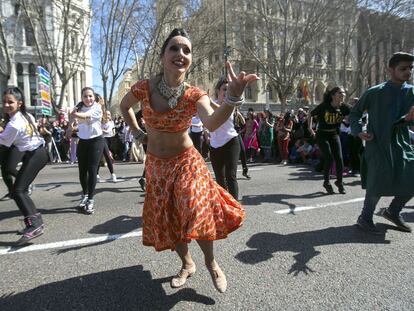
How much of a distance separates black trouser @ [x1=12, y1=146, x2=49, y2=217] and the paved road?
1.34 ft

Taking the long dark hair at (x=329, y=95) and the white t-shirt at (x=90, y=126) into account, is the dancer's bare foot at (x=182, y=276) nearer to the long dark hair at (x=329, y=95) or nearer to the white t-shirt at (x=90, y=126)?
the white t-shirt at (x=90, y=126)

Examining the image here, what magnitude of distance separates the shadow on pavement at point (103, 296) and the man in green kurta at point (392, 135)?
8.05 feet

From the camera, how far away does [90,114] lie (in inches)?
228

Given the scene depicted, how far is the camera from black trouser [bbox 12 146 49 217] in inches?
169

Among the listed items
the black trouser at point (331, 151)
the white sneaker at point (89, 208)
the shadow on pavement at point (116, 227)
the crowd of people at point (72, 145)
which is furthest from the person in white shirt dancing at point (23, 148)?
the crowd of people at point (72, 145)

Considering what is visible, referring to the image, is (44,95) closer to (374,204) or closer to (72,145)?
(72,145)

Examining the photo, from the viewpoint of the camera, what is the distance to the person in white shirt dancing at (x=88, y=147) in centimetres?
568

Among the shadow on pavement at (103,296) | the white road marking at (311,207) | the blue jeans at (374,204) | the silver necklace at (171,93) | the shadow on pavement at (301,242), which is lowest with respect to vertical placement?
the shadow on pavement at (103,296)

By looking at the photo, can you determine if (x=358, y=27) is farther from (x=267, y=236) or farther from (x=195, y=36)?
(x=267, y=236)

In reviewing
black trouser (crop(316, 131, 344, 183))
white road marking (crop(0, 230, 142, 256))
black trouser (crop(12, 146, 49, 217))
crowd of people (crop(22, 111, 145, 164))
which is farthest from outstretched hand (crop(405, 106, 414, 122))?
crowd of people (crop(22, 111, 145, 164))

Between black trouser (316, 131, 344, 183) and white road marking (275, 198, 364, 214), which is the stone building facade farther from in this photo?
white road marking (275, 198, 364, 214)

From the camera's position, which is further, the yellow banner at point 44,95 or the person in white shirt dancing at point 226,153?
the yellow banner at point 44,95

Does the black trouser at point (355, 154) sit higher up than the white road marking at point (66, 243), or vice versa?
the black trouser at point (355, 154)

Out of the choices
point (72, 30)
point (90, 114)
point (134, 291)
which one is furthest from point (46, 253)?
point (72, 30)
